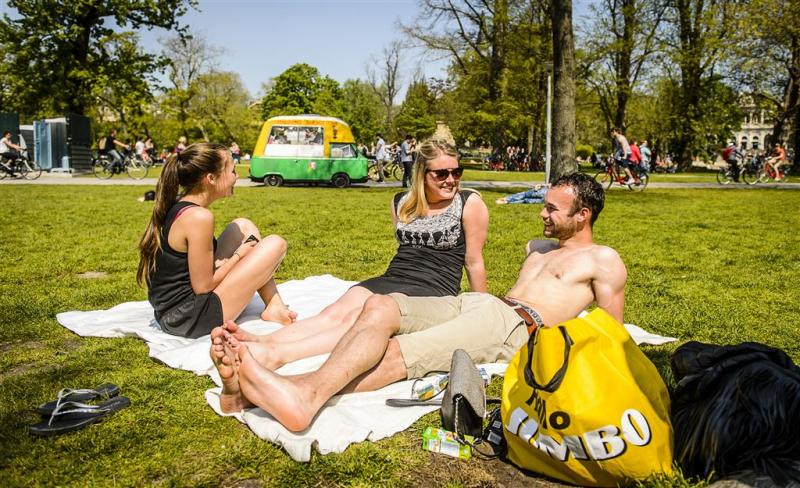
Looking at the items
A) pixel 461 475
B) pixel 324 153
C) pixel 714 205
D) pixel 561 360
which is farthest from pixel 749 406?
pixel 324 153

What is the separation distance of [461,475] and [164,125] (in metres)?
55.8

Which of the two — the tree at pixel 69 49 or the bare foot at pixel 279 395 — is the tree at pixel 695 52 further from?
the bare foot at pixel 279 395

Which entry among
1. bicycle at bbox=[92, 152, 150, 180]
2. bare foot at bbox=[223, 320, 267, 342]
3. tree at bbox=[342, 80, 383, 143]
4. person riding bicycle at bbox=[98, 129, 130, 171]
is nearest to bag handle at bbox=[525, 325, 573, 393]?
bare foot at bbox=[223, 320, 267, 342]

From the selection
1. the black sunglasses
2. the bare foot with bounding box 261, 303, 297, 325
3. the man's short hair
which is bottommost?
the bare foot with bounding box 261, 303, 297, 325

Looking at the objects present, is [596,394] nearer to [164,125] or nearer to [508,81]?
[508,81]

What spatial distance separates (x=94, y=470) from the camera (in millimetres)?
2449

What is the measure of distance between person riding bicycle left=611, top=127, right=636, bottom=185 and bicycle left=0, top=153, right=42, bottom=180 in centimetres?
1972

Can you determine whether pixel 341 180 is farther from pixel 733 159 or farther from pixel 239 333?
pixel 239 333

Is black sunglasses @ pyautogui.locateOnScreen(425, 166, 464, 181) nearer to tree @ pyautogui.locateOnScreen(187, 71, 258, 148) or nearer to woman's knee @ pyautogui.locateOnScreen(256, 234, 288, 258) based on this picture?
woman's knee @ pyautogui.locateOnScreen(256, 234, 288, 258)

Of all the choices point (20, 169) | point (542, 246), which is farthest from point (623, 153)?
point (20, 169)

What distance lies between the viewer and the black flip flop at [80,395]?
2914 mm

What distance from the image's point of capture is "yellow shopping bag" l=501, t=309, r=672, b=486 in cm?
218

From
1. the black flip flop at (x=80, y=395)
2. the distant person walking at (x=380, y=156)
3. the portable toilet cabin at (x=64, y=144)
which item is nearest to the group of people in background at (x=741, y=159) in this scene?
the distant person walking at (x=380, y=156)

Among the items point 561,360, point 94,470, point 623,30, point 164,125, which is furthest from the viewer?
point 164,125
